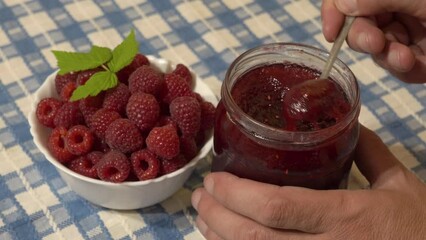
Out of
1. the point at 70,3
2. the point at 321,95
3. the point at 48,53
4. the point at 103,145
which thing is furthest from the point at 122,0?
the point at 321,95

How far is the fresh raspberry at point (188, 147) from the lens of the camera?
2.46 feet

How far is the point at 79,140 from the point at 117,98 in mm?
69

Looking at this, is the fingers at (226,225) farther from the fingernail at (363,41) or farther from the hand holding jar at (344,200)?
the fingernail at (363,41)

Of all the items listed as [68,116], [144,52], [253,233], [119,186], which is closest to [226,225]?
[253,233]

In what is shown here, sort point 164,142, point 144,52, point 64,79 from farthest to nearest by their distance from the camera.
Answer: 1. point 144,52
2. point 64,79
3. point 164,142

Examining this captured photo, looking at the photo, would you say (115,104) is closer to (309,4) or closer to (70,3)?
(70,3)

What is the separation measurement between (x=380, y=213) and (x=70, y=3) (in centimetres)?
71

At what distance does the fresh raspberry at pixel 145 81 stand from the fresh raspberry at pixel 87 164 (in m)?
0.09

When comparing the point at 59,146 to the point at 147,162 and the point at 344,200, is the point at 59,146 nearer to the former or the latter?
the point at 147,162

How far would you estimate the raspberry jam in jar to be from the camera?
1.97ft

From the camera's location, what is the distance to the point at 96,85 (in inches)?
29.8

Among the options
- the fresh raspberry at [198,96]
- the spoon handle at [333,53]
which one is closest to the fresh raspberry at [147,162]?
the fresh raspberry at [198,96]

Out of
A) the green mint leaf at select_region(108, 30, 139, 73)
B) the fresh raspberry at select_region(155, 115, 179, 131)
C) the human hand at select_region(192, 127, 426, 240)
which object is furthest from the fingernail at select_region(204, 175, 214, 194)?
the green mint leaf at select_region(108, 30, 139, 73)

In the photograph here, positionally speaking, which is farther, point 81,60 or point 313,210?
point 81,60
